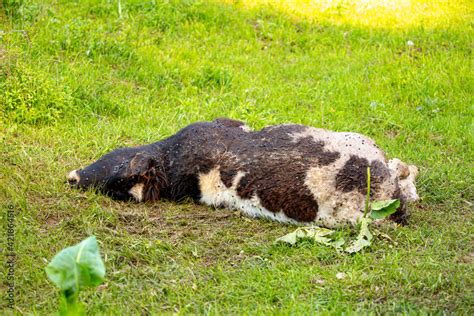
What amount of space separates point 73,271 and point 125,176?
9.66 feet

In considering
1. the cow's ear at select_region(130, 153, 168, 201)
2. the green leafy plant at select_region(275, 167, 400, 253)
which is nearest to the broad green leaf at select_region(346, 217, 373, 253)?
the green leafy plant at select_region(275, 167, 400, 253)

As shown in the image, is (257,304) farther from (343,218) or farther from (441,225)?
(441,225)

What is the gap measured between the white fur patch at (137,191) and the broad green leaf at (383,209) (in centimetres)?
220

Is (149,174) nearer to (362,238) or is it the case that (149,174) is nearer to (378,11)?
(362,238)

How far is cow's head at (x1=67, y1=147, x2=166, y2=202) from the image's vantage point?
6.98m

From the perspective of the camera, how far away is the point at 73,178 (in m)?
7.05

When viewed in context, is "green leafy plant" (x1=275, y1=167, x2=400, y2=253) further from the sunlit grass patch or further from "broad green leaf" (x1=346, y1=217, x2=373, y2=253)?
the sunlit grass patch

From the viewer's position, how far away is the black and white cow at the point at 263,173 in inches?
252

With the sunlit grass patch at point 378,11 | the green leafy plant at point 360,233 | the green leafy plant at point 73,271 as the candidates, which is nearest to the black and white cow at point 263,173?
the green leafy plant at point 360,233

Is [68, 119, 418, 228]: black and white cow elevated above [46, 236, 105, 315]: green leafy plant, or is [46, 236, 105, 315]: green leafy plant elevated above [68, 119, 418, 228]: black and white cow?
[46, 236, 105, 315]: green leafy plant

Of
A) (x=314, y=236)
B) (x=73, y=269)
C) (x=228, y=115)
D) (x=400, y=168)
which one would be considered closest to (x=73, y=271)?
(x=73, y=269)

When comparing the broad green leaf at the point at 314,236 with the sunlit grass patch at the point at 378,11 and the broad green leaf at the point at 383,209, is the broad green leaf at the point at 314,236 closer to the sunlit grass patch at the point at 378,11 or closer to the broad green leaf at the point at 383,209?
the broad green leaf at the point at 383,209

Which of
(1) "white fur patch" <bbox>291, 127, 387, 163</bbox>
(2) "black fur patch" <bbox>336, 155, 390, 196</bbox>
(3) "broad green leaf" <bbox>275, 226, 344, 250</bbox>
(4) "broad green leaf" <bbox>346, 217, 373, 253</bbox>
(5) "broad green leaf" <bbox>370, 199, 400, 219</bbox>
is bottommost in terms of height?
(3) "broad green leaf" <bbox>275, 226, 344, 250</bbox>

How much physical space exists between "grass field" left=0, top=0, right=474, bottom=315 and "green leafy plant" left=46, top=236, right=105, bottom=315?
45.4 inches
